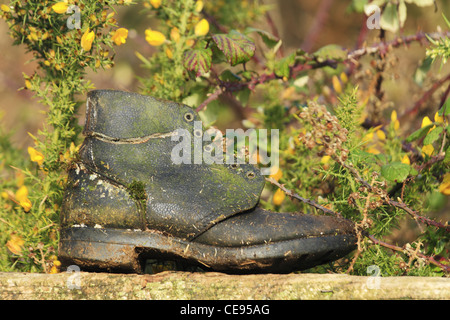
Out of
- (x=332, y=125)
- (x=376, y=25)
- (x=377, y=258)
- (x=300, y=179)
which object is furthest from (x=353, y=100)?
(x=376, y=25)

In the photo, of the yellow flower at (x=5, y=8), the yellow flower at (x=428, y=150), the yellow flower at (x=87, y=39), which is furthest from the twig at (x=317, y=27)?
the yellow flower at (x=5, y=8)

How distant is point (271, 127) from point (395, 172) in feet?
2.68

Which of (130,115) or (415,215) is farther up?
(130,115)

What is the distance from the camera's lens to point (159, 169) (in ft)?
5.23

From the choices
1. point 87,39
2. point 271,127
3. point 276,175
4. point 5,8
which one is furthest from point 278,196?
point 5,8

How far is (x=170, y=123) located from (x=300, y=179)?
0.62 metres

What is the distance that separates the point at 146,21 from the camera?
3.82 meters

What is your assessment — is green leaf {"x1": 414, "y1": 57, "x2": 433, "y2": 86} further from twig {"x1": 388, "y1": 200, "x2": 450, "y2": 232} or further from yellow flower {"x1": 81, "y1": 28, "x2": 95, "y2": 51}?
yellow flower {"x1": 81, "y1": 28, "x2": 95, "y2": 51}

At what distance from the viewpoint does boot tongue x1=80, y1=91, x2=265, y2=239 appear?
152cm

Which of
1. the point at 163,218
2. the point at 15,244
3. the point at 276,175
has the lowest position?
the point at 15,244

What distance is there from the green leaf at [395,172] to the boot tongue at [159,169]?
0.39 metres

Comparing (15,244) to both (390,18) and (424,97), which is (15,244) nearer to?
(390,18)

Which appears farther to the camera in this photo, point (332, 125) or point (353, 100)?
point (353, 100)

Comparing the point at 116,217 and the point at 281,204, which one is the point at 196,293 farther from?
the point at 281,204
